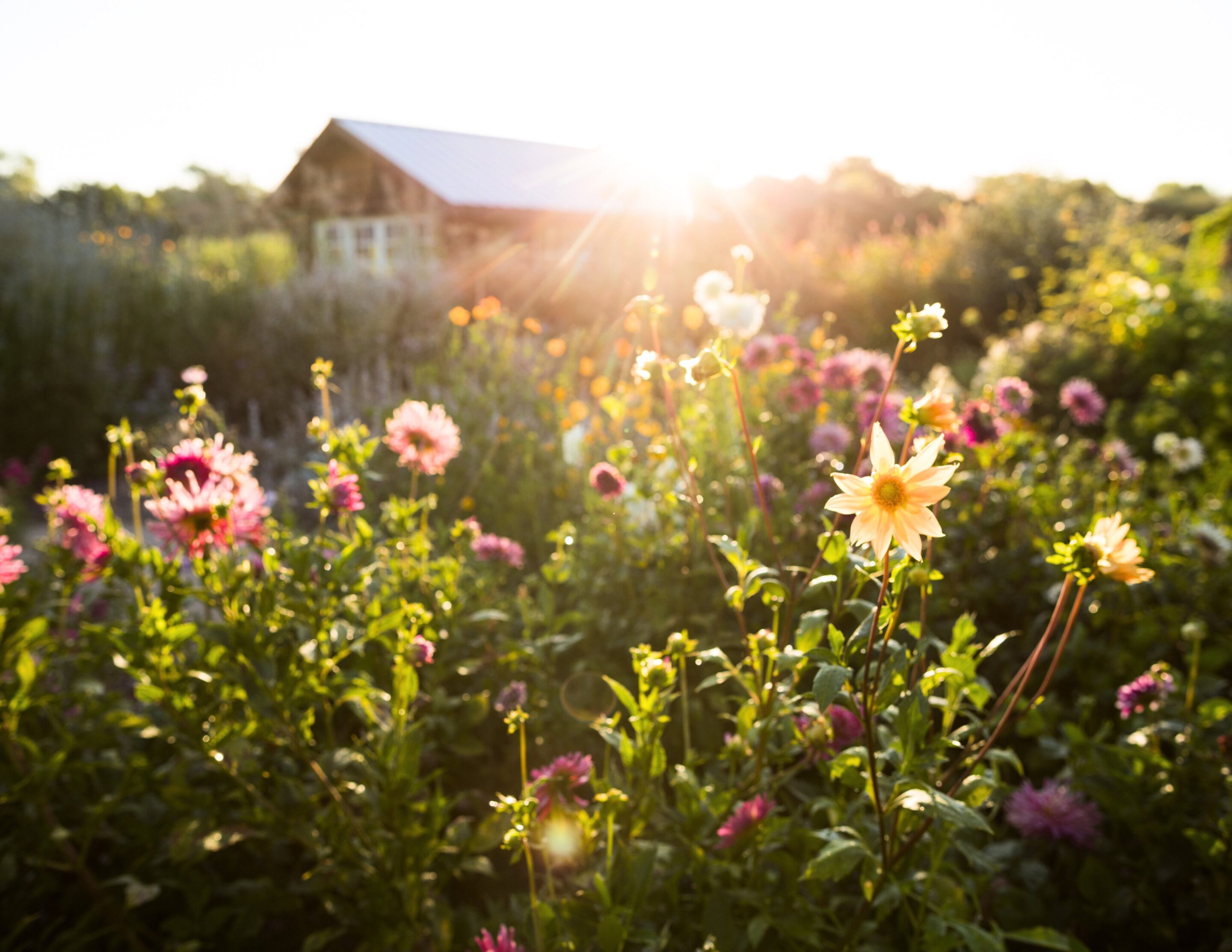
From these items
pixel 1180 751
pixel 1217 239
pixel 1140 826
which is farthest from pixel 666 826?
pixel 1217 239

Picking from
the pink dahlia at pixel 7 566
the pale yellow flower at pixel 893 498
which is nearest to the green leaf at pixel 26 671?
the pink dahlia at pixel 7 566

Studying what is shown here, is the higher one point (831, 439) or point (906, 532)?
point (906, 532)

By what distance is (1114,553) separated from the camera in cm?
80

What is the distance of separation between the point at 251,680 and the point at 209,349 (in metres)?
4.84

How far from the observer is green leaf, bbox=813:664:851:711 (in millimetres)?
697

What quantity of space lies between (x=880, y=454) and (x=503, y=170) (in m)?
12.0

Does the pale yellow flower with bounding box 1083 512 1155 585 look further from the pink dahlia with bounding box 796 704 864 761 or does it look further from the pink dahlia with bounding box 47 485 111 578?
the pink dahlia with bounding box 47 485 111 578

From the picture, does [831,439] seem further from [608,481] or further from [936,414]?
[936,414]

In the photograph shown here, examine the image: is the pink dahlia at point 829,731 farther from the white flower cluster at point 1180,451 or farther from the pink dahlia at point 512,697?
the white flower cluster at point 1180,451

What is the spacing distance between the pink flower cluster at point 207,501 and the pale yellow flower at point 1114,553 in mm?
1023

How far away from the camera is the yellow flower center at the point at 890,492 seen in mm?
662

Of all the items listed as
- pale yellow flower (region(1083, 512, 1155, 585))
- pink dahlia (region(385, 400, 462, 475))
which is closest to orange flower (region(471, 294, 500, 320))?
pink dahlia (region(385, 400, 462, 475))

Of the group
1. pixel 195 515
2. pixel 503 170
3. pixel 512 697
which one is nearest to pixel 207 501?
pixel 195 515

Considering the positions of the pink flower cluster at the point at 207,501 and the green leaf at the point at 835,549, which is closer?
the green leaf at the point at 835,549
